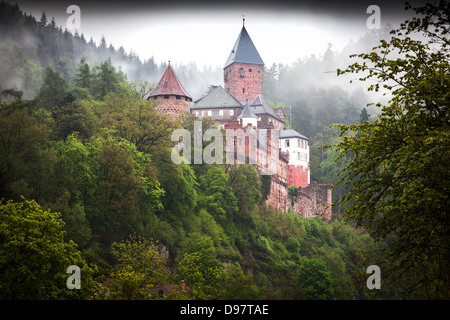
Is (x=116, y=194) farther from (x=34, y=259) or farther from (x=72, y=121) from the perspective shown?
(x=34, y=259)

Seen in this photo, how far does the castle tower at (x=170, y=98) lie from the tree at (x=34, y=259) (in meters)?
37.4

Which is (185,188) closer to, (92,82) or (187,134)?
(187,134)

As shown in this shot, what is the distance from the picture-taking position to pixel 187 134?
5369 centimetres

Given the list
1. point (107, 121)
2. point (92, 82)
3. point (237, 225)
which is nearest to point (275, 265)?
point (237, 225)

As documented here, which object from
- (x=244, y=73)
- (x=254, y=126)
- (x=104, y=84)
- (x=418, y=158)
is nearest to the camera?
(x=418, y=158)

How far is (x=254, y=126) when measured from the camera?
74.1m

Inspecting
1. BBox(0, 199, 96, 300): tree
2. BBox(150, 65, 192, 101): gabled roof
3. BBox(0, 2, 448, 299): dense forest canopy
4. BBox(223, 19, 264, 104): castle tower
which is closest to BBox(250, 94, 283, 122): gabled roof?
BBox(223, 19, 264, 104): castle tower

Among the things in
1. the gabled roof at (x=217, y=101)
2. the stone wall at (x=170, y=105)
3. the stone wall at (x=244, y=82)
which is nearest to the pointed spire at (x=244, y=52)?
the stone wall at (x=244, y=82)

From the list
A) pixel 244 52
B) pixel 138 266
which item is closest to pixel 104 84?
pixel 138 266

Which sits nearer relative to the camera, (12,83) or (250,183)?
(250,183)

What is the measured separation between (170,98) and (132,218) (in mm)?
27553

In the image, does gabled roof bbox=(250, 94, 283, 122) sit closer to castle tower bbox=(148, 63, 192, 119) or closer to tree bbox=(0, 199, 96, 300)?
castle tower bbox=(148, 63, 192, 119)
